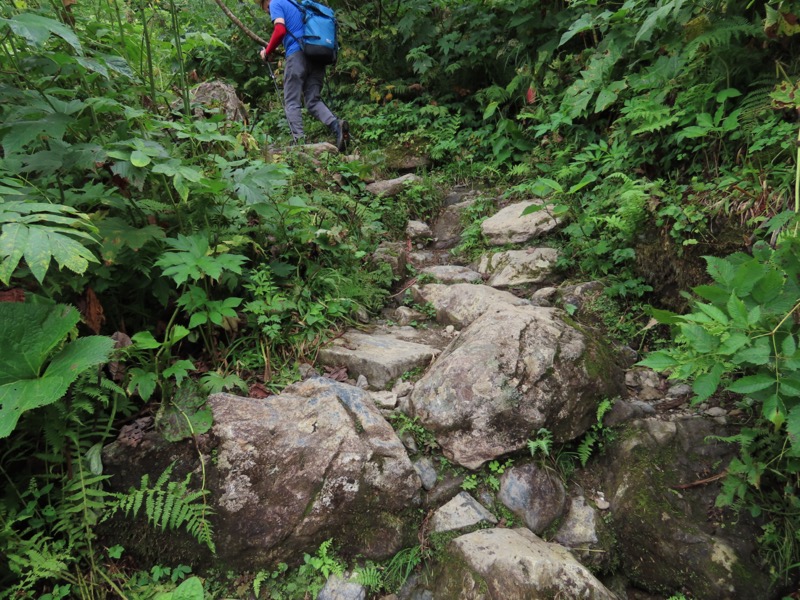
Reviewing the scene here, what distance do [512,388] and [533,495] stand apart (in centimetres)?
63

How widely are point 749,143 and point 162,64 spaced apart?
18.5ft

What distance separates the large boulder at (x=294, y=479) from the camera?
2322 millimetres

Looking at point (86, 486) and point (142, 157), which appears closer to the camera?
point (86, 486)

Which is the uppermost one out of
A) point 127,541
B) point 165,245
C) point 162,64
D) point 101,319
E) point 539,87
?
point 162,64

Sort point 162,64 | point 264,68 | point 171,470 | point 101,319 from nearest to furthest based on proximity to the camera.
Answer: point 171,470
point 101,319
point 162,64
point 264,68

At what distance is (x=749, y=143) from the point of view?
3387mm

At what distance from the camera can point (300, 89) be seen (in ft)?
22.5

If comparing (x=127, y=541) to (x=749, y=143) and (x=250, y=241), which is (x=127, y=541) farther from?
(x=749, y=143)

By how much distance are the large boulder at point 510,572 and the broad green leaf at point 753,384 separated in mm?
1144

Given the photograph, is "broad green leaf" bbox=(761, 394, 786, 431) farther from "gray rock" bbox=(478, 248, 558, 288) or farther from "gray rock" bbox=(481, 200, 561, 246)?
"gray rock" bbox=(481, 200, 561, 246)

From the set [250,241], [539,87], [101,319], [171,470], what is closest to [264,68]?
[539,87]

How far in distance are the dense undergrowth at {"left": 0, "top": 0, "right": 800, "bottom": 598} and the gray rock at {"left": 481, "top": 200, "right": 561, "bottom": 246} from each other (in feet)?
0.61

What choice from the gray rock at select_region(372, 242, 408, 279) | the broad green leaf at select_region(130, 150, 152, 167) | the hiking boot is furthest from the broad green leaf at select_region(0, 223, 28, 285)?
the hiking boot

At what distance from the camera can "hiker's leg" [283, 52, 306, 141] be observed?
6648 mm
